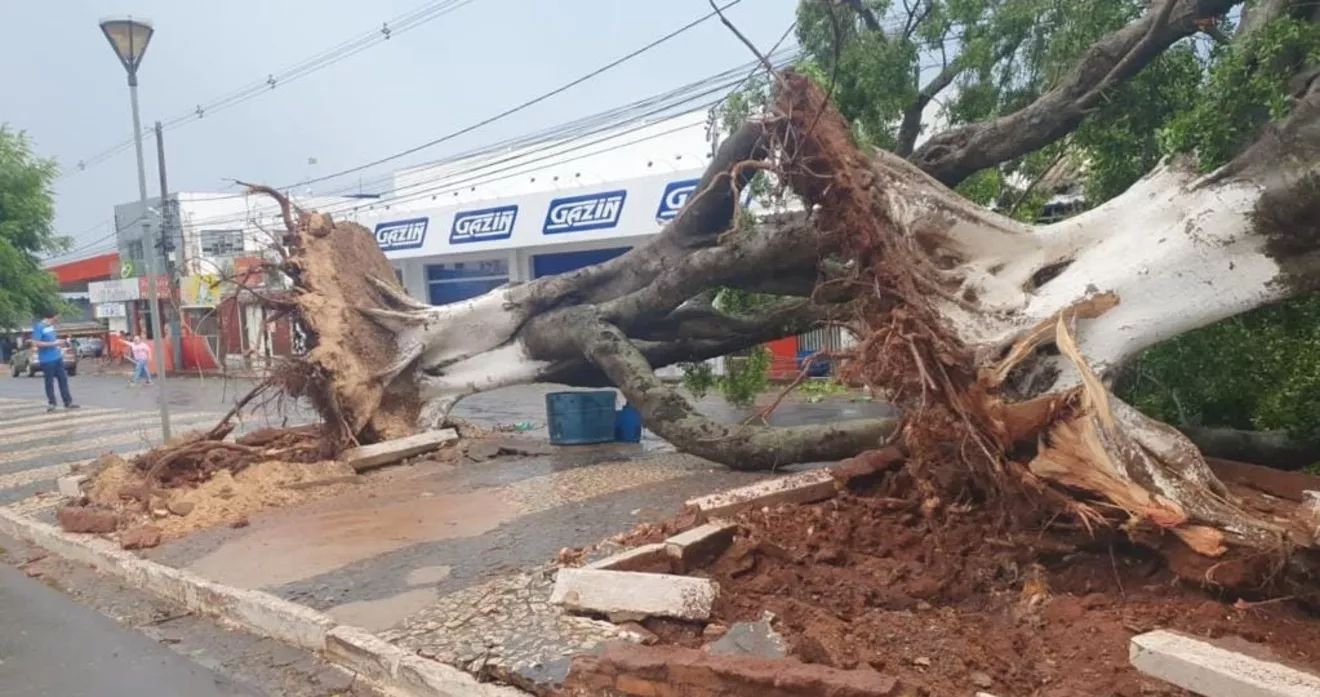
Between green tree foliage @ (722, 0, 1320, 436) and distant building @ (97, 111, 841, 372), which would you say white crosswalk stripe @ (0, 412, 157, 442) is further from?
green tree foliage @ (722, 0, 1320, 436)

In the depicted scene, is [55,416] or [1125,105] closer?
[1125,105]

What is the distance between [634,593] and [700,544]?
712mm

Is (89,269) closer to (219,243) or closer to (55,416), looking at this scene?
(219,243)

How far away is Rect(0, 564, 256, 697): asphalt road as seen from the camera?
5.08m

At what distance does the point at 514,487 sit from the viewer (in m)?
8.84

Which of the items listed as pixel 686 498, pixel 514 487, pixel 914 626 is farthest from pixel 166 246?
pixel 914 626

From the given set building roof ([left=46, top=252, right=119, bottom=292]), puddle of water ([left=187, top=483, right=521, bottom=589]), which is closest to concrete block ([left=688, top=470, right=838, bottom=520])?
puddle of water ([left=187, top=483, right=521, bottom=589])

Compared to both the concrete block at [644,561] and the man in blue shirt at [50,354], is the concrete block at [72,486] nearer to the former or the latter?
the concrete block at [644,561]

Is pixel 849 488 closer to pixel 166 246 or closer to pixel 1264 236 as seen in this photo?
pixel 1264 236

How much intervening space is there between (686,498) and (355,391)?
4317 millimetres

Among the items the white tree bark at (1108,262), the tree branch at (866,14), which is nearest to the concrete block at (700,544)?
the white tree bark at (1108,262)

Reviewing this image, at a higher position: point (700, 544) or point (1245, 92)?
point (1245, 92)

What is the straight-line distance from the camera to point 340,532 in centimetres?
764

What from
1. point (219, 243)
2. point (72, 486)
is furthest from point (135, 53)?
point (219, 243)
